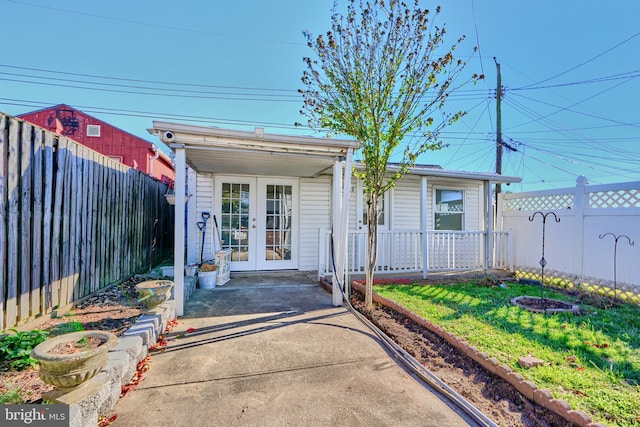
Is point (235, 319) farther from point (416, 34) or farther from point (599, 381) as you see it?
point (416, 34)

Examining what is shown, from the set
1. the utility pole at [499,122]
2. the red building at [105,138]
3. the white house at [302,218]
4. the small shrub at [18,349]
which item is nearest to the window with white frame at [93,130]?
the red building at [105,138]

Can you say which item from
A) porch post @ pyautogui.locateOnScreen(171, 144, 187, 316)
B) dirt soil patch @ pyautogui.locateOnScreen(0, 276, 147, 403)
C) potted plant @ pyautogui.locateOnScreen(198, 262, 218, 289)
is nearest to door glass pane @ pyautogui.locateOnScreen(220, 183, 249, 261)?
potted plant @ pyautogui.locateOnScreen(198, 262, 218, 289)

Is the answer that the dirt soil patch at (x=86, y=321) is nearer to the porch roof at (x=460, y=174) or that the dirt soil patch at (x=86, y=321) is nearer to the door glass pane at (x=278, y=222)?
the door glass pane at (x=278, y=222)

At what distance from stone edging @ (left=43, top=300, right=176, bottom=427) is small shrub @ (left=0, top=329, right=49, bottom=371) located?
55 cm

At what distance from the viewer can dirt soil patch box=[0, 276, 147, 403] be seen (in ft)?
6.27

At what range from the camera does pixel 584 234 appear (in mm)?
5539

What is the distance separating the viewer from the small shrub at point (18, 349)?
6.97 ft

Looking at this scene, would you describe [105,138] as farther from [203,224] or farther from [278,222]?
[278,222]

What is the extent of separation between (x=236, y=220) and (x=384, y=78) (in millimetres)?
4386

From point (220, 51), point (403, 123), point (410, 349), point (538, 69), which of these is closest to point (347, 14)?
point (403, 123)

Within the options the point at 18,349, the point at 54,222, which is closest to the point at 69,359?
the point at 18,349

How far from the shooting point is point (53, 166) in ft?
10.3

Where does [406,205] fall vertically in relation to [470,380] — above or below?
above

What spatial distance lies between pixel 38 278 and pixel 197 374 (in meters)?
1.94
